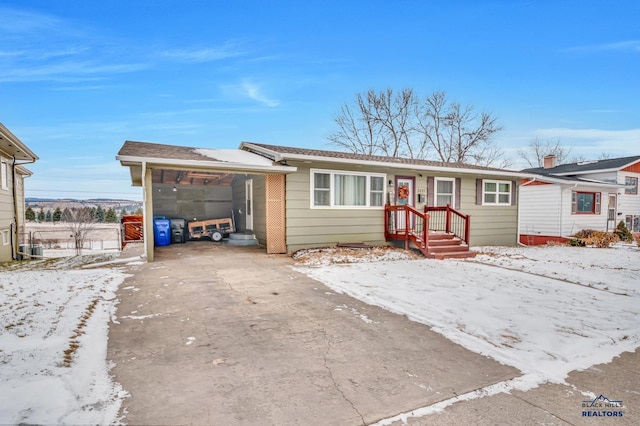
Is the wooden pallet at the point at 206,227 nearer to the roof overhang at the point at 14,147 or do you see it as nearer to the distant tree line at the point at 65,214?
the roof overhang at the point at 14,147

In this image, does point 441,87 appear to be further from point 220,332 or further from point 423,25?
point 220,332

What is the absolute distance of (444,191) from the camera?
1166cm

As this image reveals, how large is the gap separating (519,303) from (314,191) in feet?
20.3

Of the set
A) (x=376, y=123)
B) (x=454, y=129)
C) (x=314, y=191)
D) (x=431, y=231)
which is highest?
(x=376, y=123)

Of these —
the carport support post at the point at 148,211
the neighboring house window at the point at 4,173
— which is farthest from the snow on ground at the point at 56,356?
the neighboring house window at the point at 4,173

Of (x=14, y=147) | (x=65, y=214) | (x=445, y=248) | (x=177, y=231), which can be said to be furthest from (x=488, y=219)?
(x=65, y=214)

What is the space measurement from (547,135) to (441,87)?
54.0 feet

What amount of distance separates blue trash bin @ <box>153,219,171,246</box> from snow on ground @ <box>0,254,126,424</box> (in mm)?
6082

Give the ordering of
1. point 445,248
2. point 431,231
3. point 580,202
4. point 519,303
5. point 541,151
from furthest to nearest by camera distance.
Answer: point 541,151
point 580,202
point 431,231
point 445,248
point 519,303

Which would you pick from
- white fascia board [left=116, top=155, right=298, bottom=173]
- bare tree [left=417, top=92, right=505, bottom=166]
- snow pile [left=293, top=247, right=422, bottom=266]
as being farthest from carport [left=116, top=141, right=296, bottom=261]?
bare tree [left=417, top=92, right=505, bottom=166]

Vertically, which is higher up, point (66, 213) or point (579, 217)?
point (579, 217)

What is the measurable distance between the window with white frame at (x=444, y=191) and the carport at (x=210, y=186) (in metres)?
5.64

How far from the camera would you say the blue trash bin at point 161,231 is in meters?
11.3

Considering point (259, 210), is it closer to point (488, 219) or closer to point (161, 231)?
point (161, 231)
